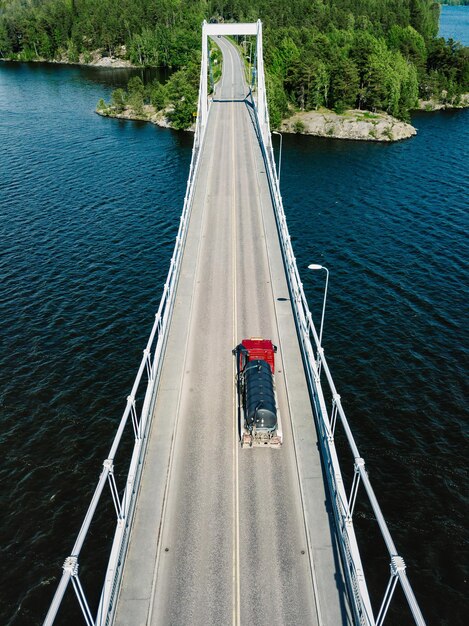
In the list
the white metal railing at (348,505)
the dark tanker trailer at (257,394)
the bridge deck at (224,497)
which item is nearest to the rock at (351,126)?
the bridge deck at (224,497)

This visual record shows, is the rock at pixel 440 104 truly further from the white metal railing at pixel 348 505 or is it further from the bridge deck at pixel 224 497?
the white metal railing at pixel 348 505

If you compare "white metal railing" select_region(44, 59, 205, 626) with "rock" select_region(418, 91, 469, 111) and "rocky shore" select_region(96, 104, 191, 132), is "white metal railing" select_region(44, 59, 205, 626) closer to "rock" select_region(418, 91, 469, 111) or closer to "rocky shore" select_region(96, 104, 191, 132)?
"rocky shore" select_region(96, 104, 191, 132)

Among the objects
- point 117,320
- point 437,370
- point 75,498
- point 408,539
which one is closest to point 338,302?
point 437,370

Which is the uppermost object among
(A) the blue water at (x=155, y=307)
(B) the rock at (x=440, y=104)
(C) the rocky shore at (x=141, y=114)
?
(B) the rock at (x=440, y=104)

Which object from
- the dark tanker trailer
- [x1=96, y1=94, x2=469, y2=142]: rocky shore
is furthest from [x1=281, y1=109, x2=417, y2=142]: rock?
the dark tanker trailer

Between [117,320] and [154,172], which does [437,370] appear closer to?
[117,320]

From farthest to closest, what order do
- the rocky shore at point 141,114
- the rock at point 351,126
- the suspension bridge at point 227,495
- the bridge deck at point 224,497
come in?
the rocky shore at point 141,114 → the rock at point 351,126 → the bridge deck at point 224,497 → the suspension bridge at point 227,495

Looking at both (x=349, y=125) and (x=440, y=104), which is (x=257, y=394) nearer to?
(x=349, y=125)
